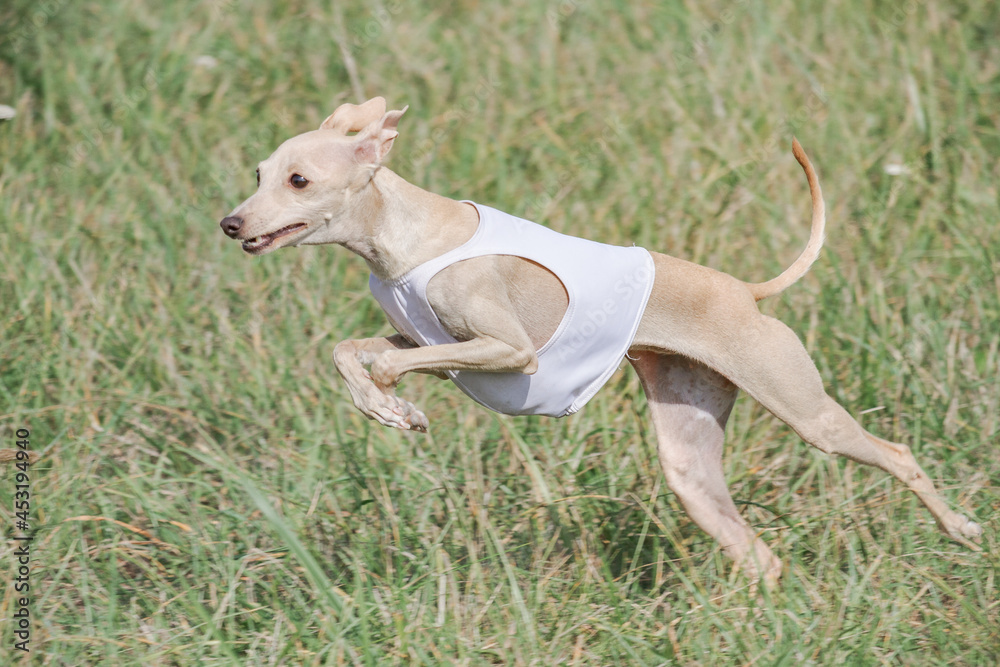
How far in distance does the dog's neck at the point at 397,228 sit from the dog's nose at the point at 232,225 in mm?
434

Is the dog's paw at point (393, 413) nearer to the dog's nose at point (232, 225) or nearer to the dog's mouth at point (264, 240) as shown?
the dog's mouth at point (264, 240)

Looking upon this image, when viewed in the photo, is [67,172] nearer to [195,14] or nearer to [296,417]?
[195,14]

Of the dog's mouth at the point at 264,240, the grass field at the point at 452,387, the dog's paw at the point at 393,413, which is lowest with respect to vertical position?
the grass field at the point at 452,387

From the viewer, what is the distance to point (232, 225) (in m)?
3.74

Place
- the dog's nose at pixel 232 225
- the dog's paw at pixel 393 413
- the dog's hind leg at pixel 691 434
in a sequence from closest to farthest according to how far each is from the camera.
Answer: the dog's nose at pixel 232 225
the dog's paw at pixel 393 413
the dog's hind leg at pixel 691 434

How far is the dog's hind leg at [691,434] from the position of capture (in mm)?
4766

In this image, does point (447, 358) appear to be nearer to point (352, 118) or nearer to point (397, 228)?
point (397, 228)

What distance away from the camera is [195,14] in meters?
8.50

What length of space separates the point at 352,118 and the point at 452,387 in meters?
2.15

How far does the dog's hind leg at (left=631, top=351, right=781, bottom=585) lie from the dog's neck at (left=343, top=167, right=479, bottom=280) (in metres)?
1.17

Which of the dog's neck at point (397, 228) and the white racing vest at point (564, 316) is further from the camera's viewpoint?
the white racing vest at point (564, 316)

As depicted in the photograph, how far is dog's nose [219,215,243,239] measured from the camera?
3.73 m

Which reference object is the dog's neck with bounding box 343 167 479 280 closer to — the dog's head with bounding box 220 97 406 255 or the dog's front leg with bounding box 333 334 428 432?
the dog's head with bounding box 220 97 406 255

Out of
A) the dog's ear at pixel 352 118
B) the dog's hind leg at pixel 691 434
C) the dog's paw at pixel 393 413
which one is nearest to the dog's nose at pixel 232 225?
the dog's ear at pixel 352 118
